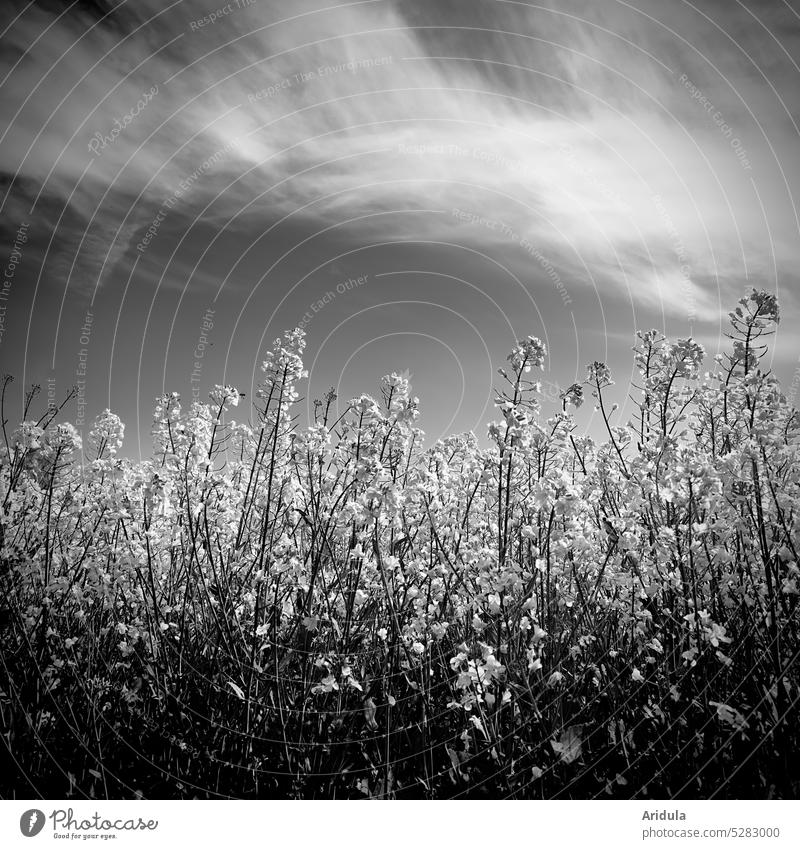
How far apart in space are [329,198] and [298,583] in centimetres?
319

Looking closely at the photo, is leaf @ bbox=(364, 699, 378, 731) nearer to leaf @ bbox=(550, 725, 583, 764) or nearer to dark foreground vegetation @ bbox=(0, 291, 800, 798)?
dark foreground vegetation @ bbox=(0, 291, 800, 798)

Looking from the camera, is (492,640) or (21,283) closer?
(21,283)

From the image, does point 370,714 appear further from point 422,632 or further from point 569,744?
point 569,744

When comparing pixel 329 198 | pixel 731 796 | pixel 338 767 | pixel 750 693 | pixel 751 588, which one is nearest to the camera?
pixel 731 796

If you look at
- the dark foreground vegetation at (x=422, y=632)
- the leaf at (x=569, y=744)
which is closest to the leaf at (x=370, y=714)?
the dark foreground vegetation at (x=422, y=632)

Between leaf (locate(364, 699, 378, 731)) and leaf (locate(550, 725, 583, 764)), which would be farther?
leaf (locate(364, 699, 378, 731))

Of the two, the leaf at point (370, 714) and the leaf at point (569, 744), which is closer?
the leaf at point (569, 744)

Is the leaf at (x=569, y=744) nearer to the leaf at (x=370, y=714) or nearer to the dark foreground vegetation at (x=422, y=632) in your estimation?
the dark foreground vegetation at (x=422, y=632)

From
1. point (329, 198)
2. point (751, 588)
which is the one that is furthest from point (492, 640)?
point (329, 198)

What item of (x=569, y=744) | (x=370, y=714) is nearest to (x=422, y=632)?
(x=370, y=714)

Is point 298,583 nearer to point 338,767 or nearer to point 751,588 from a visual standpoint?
point 338,767

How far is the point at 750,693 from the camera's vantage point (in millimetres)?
3174

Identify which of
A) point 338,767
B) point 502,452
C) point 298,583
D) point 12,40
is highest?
point 12,40

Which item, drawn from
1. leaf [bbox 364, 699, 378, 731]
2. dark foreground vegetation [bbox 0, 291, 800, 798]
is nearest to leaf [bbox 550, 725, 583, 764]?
dark foreground vegetation [bbox 0, 291, 800, 798]
